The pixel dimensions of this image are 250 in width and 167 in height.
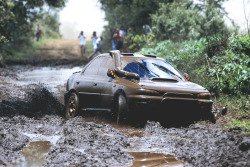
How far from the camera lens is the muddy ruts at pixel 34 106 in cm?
941

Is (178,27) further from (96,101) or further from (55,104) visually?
(96,101)

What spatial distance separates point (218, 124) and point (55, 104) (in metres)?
4.74

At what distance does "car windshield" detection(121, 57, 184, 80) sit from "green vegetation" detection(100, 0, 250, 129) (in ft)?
5.38

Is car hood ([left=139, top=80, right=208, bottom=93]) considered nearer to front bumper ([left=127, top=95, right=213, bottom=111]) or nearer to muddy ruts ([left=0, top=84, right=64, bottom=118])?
front bumper ([left=127, top=95, right=213, bottom=111])

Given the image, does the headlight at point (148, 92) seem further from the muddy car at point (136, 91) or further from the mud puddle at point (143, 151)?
the mud puddle at point (143, 151)

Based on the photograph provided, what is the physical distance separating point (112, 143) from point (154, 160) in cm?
98

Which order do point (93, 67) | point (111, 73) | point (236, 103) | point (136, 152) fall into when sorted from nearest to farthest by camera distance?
point (136, 152)
point (111, 73)
point (93, 67)
point (236, 103)

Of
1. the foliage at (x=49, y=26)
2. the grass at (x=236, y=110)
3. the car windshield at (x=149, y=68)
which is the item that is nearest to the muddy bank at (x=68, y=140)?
the car windshield at (x=149, y=68)

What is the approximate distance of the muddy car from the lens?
7145 millimetres

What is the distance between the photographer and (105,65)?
851 cm

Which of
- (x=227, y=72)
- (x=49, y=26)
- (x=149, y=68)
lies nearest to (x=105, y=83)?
(x=149, y=68)

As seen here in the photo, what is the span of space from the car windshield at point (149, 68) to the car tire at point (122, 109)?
0.71 meters

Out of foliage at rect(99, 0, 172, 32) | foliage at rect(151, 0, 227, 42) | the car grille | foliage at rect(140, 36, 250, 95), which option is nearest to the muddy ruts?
the car grille

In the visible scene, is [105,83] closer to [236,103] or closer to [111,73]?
[111,73]
